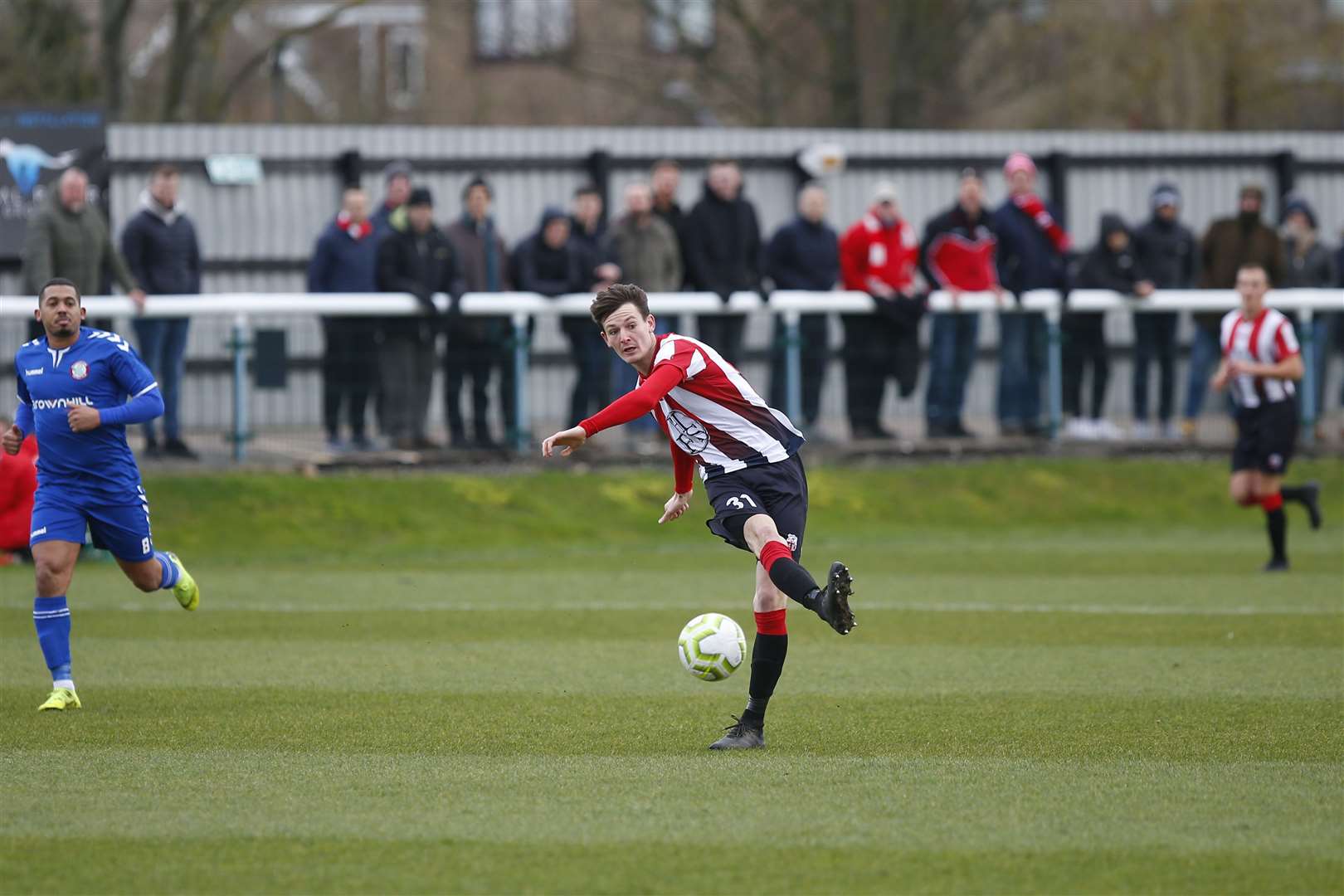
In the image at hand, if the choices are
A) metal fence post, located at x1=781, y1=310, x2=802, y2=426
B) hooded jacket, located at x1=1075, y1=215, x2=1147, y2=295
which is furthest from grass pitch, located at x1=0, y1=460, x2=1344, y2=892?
hooded jacket, located at x1=1075, y1=215, x2=1147, y2=295

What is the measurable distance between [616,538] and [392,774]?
32.5 ft

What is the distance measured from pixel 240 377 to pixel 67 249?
1778 millimetres

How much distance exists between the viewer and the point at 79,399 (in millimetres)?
9734

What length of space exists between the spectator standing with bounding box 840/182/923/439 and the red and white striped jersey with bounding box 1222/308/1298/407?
4049 mm

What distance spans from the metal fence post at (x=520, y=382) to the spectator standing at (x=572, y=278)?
349 millimetres

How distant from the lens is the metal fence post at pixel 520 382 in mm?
17922

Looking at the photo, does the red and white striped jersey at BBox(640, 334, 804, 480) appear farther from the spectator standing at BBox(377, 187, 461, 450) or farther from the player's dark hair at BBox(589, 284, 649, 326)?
the spectator standing at BBox(377, 187, 461, 450)

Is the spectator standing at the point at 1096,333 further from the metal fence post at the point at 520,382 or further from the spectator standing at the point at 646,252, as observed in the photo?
the metal fence post at the point at 520,382

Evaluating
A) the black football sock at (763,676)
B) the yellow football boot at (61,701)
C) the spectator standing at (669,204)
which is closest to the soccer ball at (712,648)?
the black football sock at (763,676)

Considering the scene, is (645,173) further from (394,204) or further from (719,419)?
(719,419)

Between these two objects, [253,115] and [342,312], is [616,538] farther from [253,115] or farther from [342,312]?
[253,115]

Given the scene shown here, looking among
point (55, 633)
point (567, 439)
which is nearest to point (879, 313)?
point (55, 633)

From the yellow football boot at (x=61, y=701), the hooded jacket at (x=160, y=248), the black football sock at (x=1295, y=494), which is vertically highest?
the hooded jacket at (x=160, y=248)

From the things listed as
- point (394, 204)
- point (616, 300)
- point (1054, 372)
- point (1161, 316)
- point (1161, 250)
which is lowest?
point (1054, 372)
